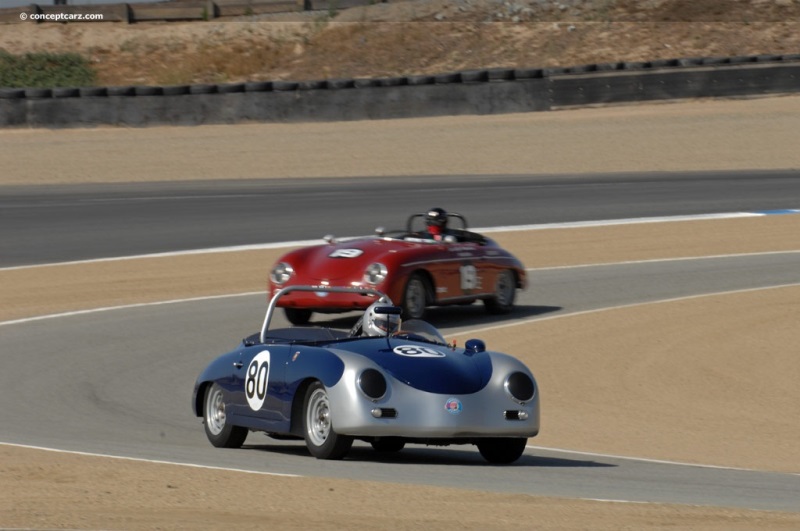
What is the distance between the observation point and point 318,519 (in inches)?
259

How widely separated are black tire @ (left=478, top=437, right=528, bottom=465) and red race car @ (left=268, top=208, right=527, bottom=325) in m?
6.02

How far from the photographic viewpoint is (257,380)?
30.6 ft

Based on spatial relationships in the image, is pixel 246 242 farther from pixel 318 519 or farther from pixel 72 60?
pixel 72 60

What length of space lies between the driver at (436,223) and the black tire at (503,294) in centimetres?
80

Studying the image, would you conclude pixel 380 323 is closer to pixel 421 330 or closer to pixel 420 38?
pixel 421 330

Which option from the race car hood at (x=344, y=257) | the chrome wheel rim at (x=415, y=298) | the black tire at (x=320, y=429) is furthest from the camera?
the chrome wheel rim at (x=415, y=298)

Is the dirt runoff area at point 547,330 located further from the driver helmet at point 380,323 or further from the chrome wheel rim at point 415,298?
the driver helmet at point 380,323

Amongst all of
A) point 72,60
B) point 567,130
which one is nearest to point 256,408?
point 567,130

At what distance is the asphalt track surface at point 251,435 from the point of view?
8117 mm

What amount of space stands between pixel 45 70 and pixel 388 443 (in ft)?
117

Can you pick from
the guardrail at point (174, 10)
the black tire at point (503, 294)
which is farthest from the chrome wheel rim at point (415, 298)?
the guardrail at point (174, 10)

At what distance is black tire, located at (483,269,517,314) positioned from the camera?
16500 millimetres

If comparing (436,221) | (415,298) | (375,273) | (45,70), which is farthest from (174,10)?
(375,273)

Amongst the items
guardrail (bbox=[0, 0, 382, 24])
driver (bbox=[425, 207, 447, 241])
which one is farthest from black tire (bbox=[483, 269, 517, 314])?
guardrail (bbox=[0, 0, 382, 24])
